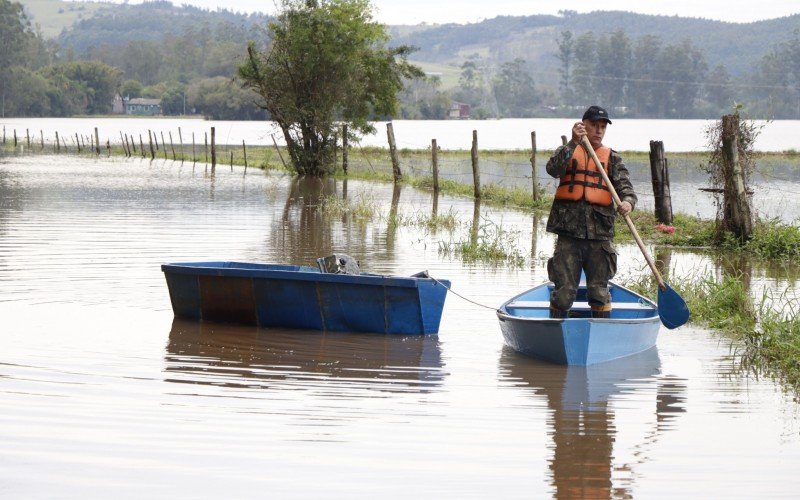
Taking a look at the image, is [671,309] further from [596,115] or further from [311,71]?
[311,71]

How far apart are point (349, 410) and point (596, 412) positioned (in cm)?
174

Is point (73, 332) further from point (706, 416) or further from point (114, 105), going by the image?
point (114, 105)

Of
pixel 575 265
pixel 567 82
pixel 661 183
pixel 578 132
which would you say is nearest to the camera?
pixel 578 132

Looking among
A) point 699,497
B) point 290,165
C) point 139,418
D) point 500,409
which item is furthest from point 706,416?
point 290,165

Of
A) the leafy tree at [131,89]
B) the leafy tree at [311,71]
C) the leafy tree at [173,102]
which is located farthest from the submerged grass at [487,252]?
the leafy tree at [131,89]

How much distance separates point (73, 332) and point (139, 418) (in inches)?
131

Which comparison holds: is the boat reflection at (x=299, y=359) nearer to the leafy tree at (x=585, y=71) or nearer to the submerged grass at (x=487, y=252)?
the submerged grass at (x=487, y=252)

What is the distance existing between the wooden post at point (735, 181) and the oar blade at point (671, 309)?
719 cm

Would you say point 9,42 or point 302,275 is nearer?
point 302,275

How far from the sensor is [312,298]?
1105cm

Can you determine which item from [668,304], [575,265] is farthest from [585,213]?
[668,304]

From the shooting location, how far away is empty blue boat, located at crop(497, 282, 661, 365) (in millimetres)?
9586

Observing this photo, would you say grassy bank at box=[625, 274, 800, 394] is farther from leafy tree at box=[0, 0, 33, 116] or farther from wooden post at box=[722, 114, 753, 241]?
leafy tree at box=[0, 0, 33, 116]

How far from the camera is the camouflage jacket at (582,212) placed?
976 cm
